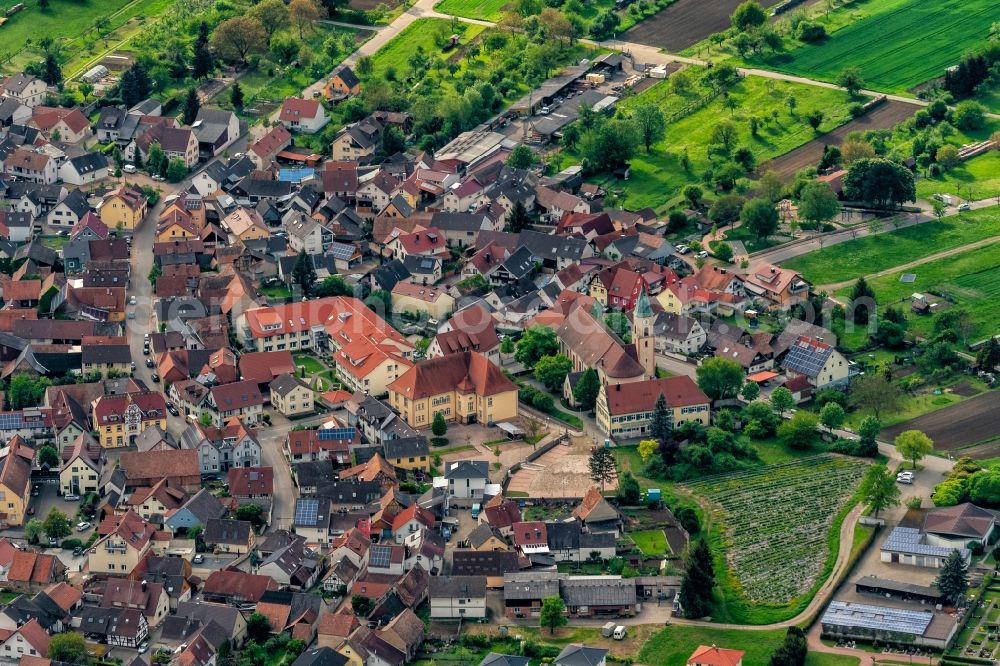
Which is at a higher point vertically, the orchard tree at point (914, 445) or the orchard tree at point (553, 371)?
the orchard tree at point (914, 445)

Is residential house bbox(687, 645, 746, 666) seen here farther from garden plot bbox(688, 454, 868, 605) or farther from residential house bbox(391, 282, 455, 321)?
residential house bbox(391, 282, 455, 321)

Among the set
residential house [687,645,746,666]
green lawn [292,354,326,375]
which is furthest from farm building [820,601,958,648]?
green lawn [292,354,326,375]

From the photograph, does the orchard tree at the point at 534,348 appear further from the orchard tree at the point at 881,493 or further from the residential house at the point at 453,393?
the orchard tree at the point at 881,493

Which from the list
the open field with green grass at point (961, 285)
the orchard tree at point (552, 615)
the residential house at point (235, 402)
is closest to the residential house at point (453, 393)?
the residential house at point (235, 402)

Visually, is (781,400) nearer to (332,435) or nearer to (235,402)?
(332,435)

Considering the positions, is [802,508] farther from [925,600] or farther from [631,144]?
[631,144]

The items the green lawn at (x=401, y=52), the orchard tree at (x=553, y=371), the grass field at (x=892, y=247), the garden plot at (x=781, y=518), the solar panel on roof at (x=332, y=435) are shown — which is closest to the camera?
the garden plot at (x=781, y=518)

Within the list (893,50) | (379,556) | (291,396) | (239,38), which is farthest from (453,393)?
(893,50)
